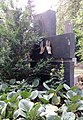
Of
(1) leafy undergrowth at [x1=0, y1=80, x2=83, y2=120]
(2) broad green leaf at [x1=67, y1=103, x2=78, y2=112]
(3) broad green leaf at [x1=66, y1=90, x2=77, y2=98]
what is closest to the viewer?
(1) leafy undergrowth at [x1=0, y1=80, x2=83, y2=120]

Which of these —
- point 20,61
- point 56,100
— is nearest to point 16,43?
point 20,61

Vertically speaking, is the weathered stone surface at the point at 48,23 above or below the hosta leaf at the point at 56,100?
above

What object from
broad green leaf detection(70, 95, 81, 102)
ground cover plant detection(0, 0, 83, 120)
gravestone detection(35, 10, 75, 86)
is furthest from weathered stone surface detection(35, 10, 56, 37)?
broad green leaf detection(70, 95, 81, 102)

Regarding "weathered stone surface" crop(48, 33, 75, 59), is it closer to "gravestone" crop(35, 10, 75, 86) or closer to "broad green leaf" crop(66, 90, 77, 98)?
"gravestone" crop(35, 10, 75, 86)

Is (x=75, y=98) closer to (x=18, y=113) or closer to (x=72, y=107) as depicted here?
(x=72, y=107)

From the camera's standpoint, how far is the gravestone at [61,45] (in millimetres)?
1911

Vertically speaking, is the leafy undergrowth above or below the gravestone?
below

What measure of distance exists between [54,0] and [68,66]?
104 inches

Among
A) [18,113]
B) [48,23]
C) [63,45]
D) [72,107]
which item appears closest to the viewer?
[18,113]

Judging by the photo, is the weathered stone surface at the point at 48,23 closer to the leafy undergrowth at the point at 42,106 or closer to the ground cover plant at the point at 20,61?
the ground cover plant at the point at 20,61

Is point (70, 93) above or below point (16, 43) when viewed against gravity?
below

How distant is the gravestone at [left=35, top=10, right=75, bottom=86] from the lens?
A: 1911 millimetres

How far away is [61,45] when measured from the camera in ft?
6.57

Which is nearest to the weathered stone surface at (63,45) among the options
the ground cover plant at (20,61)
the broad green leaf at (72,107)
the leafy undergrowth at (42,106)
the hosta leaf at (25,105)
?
the ground cover plant at (20,61)
